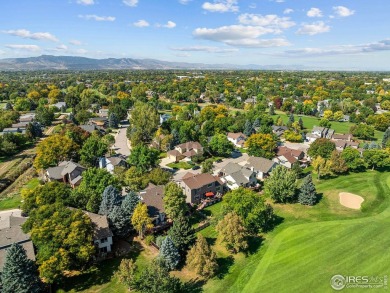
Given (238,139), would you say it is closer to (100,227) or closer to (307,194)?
(307,194)

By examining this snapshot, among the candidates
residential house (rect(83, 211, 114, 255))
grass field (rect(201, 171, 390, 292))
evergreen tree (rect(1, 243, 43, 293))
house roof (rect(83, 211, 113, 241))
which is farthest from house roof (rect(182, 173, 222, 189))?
evergreen tree (rect(1, 243, 43, 293))

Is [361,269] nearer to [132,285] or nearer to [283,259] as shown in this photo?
[283,259]

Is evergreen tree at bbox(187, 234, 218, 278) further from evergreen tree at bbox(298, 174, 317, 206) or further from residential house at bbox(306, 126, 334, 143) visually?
residential house at bbox(306, 126, 334, 143)

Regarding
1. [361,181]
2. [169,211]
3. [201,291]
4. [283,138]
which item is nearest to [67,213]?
[169,211]

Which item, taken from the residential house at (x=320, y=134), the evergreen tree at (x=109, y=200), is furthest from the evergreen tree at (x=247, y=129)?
the evergreen tree at (x=109, y=200)

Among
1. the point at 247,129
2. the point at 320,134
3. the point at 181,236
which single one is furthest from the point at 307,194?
the point at 320,134

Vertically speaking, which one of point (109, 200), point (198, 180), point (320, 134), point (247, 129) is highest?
point (247, 129)

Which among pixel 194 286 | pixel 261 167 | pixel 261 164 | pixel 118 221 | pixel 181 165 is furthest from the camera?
pixel 181 165

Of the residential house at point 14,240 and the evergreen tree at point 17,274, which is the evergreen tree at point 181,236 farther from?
the residential house at point 14,240
